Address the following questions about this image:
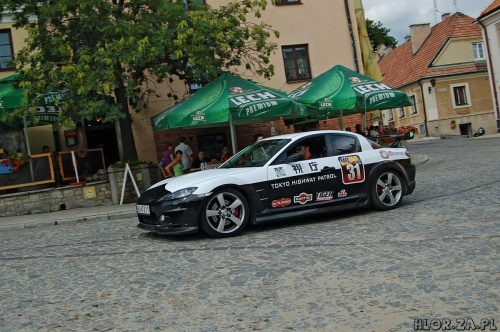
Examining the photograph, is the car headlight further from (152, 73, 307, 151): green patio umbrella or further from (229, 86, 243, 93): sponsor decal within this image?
(229, 86, 243, 93): sponsor decal

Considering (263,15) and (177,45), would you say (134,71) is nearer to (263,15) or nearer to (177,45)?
(177,45)

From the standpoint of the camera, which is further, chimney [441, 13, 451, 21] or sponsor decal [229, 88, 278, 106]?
chimney [441, 13, 451, 21]

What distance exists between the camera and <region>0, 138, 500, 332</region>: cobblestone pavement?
14.4 feet

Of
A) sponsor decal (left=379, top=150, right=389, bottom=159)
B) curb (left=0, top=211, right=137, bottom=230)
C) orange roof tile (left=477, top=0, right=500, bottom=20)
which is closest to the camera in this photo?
sponsor decal (left=379, top=150, right=389, bottom=159)

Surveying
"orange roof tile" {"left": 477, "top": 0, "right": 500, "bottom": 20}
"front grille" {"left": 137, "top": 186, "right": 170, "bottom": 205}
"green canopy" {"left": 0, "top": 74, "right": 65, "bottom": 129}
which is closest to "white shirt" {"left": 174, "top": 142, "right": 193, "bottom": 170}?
"green canopy" {"left": 0, "top": 74, "right": 65, "bottom": 129}

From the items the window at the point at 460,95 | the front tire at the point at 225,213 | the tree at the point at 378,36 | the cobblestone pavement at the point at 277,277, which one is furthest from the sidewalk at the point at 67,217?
the tree at the point at 378,36

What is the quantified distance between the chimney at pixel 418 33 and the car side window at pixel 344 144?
40.9m

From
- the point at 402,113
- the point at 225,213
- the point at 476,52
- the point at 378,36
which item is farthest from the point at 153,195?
the point at 378,36

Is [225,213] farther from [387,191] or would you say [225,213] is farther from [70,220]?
[70,220]

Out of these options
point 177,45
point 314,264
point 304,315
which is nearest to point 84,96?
point 177,45

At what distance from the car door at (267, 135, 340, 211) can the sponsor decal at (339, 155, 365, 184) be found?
117 millimetres

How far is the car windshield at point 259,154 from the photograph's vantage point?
8.69m

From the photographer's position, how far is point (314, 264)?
5934 millimetres

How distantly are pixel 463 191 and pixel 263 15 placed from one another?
45.5 feet
